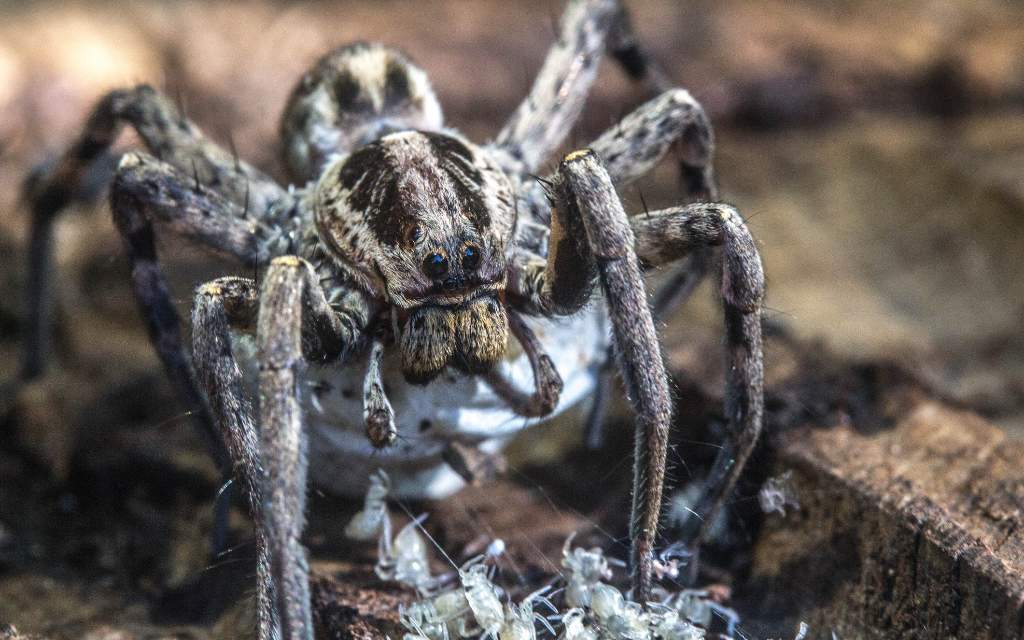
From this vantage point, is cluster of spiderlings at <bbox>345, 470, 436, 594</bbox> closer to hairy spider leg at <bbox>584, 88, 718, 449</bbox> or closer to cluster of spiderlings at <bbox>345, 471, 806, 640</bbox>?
cluster of spiderlings at <bbox>345, 471, 806, 640</bbox>

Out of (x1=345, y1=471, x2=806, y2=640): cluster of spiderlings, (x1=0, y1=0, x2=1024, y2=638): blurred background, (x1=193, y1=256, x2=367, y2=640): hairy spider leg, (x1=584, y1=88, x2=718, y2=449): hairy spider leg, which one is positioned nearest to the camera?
(x1=193, y1=256, x2=367, y2=640): hairy spider leg

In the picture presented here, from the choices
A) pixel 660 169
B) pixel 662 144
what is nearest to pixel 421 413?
pixel 662 144

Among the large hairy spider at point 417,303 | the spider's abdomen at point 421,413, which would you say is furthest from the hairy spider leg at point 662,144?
A: the spider's abdomen at point 421,413

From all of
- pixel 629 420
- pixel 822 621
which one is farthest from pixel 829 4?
pixel 822 621

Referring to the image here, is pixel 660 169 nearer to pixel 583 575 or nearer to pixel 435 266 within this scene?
pixel 435 266

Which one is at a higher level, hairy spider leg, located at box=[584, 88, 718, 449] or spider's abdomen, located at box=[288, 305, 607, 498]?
hairy spider leg, located at box=[584, 88, 718, 449]

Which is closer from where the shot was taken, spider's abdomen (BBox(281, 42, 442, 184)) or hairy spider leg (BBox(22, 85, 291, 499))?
hairy spider leg (BBox(22, 85, 291, 499))

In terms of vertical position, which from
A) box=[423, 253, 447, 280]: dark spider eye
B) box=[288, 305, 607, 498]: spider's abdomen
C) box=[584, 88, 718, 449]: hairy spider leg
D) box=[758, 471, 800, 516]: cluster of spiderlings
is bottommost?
box=[758, 471, 800, 516]: cluster of spiderlings

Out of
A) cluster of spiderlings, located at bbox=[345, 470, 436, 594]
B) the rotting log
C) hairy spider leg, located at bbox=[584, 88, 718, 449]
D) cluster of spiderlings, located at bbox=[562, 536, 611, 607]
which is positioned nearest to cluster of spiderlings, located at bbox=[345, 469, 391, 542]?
cluster of spiderlings, located at bbox=[345, 470, 436, 594]

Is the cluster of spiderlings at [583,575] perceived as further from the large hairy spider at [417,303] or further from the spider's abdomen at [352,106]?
the spider's abdomen at [352,106]
